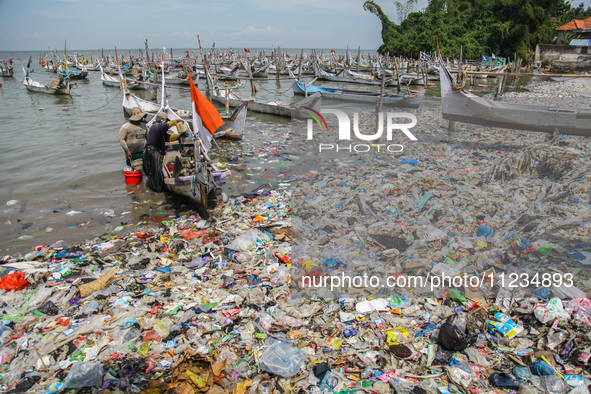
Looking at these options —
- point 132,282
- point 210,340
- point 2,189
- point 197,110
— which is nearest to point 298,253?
point 210,340

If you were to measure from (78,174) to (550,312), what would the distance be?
10.6m

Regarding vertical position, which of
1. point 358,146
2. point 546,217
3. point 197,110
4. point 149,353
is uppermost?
point 197,110

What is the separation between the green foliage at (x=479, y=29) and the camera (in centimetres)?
3775

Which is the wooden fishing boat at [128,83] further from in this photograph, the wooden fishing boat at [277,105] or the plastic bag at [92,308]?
the plastic bag at [92,308]

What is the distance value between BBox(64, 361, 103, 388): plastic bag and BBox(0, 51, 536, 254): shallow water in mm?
3707

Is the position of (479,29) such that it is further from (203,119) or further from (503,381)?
(503,381)

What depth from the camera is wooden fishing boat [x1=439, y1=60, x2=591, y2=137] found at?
907 centimetres

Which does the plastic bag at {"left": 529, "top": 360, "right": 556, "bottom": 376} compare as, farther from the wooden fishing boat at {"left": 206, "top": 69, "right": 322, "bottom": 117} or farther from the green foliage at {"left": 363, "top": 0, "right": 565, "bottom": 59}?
the green foliage at {"left": 363, "top": 0, "right": 565, "bottom": 59}

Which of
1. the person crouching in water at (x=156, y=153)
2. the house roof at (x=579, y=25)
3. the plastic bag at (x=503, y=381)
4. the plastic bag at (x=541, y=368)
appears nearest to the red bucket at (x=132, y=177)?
the person crouching in water at (x=156, y=153)

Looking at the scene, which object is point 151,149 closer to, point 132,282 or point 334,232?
→ point 132,282

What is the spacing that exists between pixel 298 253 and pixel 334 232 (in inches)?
31.2

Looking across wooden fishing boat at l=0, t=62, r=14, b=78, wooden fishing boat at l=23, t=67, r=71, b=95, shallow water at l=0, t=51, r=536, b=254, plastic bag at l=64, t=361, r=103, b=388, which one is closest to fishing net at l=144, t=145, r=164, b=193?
shallow water at l=0, t=51, r=536, b=254

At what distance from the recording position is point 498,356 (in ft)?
9.98

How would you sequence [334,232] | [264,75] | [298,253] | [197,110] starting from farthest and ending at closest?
[264,75]
[197,110]
[334,232]
[298,253]
